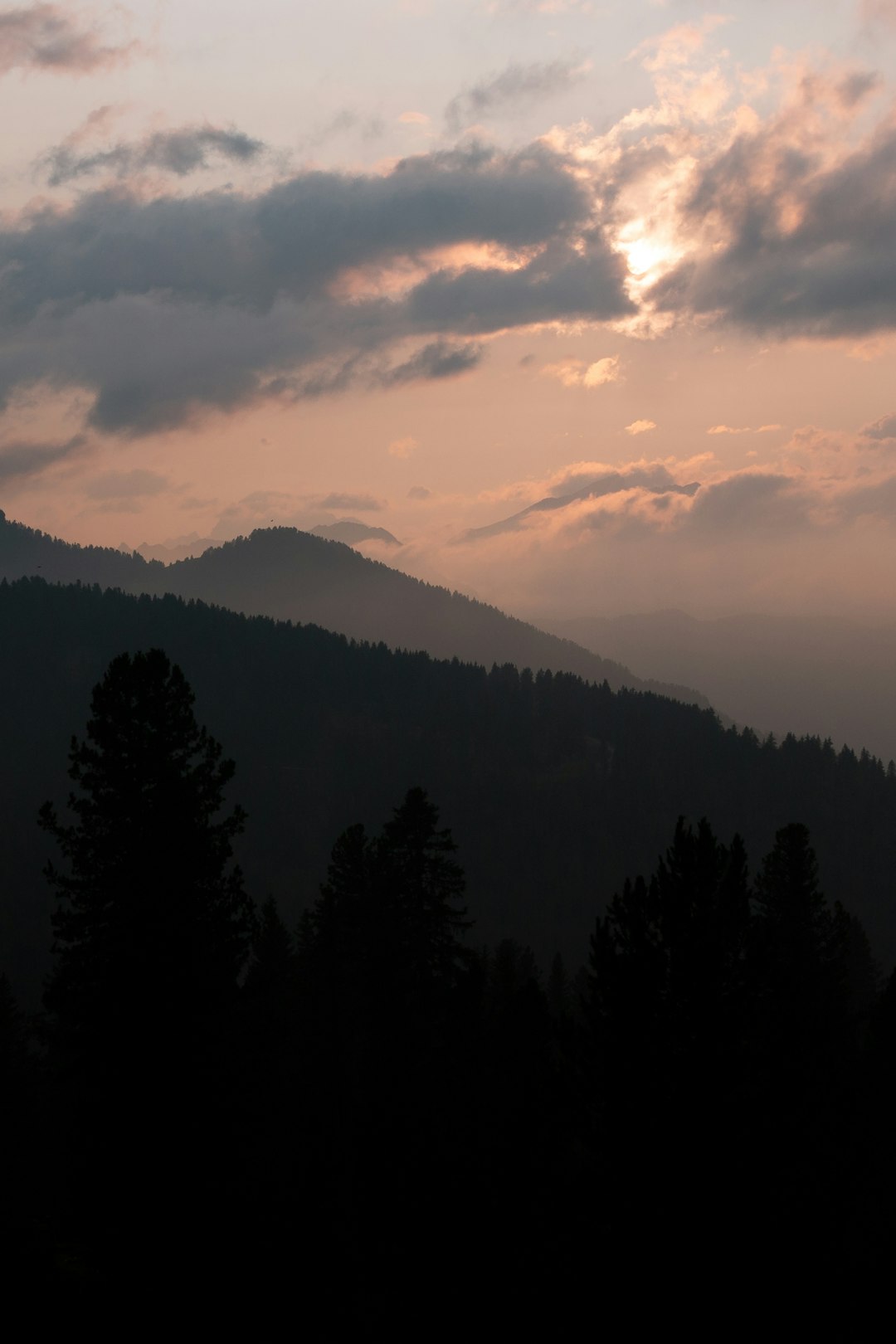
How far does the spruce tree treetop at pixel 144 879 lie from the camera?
2481cm

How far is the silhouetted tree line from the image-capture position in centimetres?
2144

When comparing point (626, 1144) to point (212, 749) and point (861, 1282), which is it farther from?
point (212, 749)

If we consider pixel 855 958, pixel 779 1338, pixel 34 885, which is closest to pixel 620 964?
pixel 779 1338

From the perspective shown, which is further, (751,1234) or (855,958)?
(855,958)

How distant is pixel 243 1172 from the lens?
25016mm

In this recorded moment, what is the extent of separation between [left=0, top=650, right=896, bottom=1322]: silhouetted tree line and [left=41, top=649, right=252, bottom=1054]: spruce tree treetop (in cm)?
6

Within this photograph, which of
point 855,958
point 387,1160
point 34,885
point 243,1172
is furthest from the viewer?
point 34,885

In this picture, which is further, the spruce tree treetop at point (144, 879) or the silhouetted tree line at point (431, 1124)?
the spruce tree treetop at point (144, 879)

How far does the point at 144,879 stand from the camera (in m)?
25.5

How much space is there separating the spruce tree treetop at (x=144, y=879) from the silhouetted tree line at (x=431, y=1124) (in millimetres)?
56

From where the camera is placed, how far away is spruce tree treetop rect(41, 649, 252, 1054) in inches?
977

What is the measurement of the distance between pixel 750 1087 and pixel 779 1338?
13.9ft

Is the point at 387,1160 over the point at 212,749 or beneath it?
beneath

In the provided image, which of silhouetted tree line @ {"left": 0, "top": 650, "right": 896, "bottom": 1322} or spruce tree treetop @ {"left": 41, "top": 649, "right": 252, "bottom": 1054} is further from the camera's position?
spruce tree treetop @ {"left": 41, "top": 649, "right": 252, "bottom": 1054}
